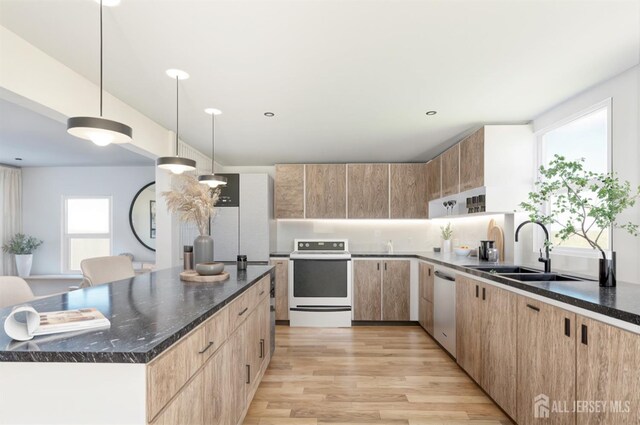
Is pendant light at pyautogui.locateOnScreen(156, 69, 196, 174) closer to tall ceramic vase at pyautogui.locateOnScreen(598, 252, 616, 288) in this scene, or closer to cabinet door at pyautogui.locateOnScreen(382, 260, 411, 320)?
tall ceramic vase at pyautogui.locateOnScreen(598, 252, 616, 288)

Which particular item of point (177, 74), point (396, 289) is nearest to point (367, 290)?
point (396, 289)

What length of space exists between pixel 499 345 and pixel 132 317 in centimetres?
223

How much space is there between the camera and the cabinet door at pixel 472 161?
10.4 ft

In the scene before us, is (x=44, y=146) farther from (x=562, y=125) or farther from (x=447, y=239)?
(x=562, y=125)

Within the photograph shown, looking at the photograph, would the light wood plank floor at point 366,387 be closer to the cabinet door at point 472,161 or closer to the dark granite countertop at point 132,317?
the dark granite countertop at point 132,317

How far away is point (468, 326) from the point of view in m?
2.73

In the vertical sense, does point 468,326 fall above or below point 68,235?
below

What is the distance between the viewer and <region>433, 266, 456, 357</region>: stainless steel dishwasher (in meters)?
3.10

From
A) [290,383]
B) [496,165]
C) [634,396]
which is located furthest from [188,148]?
[634,396]

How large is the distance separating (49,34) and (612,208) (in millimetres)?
3188

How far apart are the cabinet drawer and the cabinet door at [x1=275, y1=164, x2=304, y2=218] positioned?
247cm

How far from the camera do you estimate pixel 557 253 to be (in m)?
2.73

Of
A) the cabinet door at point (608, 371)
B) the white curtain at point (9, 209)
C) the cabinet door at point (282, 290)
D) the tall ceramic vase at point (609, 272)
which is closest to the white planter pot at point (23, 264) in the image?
the white curtain at point (9, 209)

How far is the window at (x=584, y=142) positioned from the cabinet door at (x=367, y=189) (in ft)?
6.93
